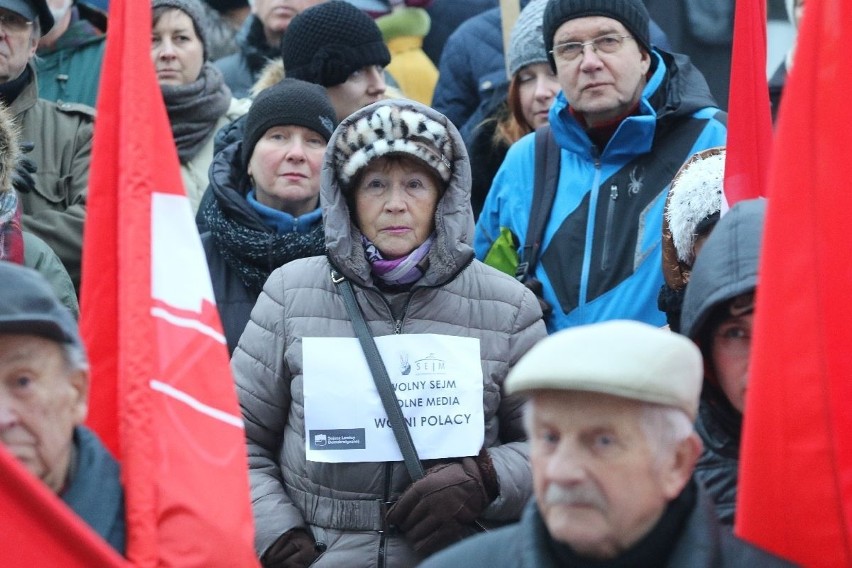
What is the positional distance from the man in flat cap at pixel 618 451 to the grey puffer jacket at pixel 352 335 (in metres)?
1.41

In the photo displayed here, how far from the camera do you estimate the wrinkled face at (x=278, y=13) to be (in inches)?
259

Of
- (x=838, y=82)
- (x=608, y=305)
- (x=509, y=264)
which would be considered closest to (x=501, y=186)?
(x=509, y=264)

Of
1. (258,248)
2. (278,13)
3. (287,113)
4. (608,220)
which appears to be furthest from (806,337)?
(278,13)

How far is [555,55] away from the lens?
16.5ft

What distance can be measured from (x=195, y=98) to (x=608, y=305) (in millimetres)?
1998

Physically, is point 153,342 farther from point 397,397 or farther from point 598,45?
point 598,45

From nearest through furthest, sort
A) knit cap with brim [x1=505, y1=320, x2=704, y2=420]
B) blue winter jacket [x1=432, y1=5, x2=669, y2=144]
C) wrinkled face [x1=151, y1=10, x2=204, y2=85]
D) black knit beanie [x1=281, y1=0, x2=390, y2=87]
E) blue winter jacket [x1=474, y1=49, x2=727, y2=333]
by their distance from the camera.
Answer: knit cap with brim [x1=505, y1=320, x2=704, y2=420], blue winter jacket [x1=474, y1=49, x2=727, y2=333], black knit beanie [x1=281, y1=0, x2=390, y2=87], wrinkled face [x1=151, y1=10, x2=204, y2=85], blue winter jacket [x1=432, y1=5, x2=669, y2=144]

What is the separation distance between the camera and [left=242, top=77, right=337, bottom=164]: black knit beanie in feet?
16.4

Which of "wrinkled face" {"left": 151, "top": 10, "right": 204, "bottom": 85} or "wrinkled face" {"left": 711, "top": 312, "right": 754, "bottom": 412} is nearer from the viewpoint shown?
"wrinkled face" {"left": 711, "top": 312, "right": 754, "bottom": 412}

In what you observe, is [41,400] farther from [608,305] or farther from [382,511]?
[608,305]

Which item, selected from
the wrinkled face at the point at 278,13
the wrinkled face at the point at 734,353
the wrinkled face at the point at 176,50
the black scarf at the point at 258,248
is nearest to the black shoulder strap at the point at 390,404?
the black scarf at the point at 258,248

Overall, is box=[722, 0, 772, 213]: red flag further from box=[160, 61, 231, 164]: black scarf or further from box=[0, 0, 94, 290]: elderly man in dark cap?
box=[160, 61, 231, 164]: black scarf

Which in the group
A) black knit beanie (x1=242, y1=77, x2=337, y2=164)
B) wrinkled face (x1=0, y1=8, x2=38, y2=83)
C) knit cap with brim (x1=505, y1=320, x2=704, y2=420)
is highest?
wrinkled face (x1=0, y1=8, x2=38, y2=83)

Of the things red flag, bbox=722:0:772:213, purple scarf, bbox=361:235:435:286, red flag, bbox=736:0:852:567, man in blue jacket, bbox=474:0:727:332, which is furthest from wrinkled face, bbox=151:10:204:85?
red flag, bbox=736:0:852:567
